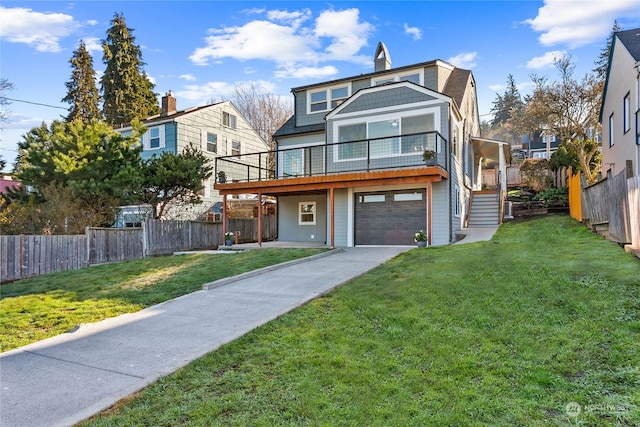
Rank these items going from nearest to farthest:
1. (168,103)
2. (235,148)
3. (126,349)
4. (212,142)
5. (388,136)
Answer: (126,349) < (388,136) < (212,142) < (168,103) < (235,148)

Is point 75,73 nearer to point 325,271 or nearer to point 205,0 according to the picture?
point 205,0

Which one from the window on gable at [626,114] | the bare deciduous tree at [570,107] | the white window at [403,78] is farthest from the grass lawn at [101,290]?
the bare deciduous tree at [570,107]

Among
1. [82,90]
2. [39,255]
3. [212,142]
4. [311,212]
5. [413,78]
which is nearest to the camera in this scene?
[39,255]

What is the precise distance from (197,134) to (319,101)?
9.09 m

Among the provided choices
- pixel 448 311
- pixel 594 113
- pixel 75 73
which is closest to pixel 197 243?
pixel 448 311

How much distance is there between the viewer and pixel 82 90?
32781 millimetres

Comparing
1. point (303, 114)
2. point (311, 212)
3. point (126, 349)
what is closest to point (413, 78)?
point (303, 114)

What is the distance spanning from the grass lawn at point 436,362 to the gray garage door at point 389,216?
287 inches

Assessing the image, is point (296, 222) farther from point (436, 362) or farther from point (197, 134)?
point (436, 362)

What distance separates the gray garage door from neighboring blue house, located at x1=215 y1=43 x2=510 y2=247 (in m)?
0.04

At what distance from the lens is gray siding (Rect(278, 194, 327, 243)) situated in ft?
54.8

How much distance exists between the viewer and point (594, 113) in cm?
1956

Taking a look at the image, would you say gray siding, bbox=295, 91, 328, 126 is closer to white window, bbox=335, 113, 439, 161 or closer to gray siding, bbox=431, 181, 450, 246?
white window, bbox=335, 113, 439, 161

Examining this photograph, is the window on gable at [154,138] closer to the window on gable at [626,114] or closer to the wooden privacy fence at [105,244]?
the wooden privacy fence at [105,244]
